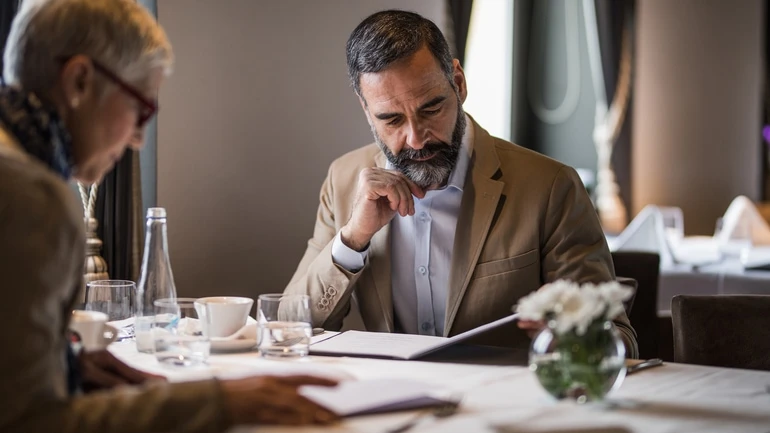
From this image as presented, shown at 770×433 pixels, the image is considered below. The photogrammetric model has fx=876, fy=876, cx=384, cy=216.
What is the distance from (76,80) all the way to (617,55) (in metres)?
7.60

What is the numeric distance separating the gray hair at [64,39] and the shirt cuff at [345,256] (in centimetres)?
110

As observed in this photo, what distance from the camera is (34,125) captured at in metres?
1.21

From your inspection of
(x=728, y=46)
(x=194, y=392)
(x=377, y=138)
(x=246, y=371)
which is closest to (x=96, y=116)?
(x=194, y=392)

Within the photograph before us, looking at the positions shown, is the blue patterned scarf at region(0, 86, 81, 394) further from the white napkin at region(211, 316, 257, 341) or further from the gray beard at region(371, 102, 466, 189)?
the gray beard at region(371, 102, 466, 189)

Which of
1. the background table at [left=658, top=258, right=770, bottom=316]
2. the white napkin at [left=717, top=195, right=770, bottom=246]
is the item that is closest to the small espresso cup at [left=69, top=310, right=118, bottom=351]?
the background table at [left=658, top=258, right=770, bottom=316]

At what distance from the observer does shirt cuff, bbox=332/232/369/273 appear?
2338mm

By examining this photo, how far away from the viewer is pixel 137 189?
2658 millimetres

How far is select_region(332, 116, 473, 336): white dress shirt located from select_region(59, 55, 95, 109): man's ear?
132cm

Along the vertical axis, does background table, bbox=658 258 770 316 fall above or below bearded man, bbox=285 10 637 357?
below

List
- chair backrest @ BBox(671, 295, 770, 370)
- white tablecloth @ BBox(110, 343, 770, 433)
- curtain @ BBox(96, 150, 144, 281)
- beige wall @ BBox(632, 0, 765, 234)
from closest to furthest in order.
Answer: white tablecloth @ BBox(110, 343, 770, 433) → chair backrest @ BBox(671, 295, 770, 370) → curtain @ BBox(96, 150, 144, 281) → beige wall @ BBox(632, 0, 765, 234)

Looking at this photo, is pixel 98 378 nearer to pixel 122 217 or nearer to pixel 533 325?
pixel 533 325

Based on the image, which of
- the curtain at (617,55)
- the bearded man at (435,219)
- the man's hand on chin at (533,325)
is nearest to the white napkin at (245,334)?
the bearded man at (435,219)

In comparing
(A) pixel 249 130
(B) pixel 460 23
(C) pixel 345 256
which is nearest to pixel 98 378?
(C) pixel 345 256

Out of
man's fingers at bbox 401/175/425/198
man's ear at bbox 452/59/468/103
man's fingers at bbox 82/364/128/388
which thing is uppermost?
man's ear at bbox 452/59/468/103
